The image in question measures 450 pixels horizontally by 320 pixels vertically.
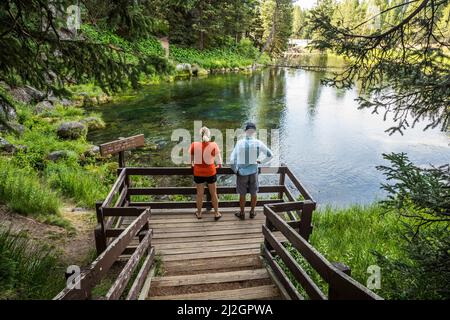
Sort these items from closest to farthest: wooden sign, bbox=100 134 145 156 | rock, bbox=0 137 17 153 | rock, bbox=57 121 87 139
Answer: wooden sign, bbox=100 134 145 156 < rock, bbox=0 137 17 153 < rock, bbox=57 121 87 139

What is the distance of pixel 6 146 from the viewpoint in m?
12.5

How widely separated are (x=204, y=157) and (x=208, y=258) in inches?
83.0

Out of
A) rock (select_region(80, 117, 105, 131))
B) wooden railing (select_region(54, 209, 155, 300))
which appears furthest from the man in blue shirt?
rock (select_region(80, 117, 105, 131))

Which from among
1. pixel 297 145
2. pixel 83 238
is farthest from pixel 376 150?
pixel 83 238

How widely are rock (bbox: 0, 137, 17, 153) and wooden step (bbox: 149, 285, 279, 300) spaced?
10.5m

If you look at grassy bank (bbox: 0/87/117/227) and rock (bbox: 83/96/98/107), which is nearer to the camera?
grassy bank (bbox: 0/87/117/227)

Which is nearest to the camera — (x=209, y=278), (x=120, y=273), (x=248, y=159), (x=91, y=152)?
(x=120, y=273)

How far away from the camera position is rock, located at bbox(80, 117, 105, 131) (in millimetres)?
18672

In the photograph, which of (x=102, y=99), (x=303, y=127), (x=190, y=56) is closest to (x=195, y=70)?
(x=190, y=56)

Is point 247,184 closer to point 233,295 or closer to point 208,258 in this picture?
point 208,258

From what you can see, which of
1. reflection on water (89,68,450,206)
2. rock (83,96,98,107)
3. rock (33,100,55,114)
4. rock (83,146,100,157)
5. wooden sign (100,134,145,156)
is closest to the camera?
wooden sign (100,134,145,156)

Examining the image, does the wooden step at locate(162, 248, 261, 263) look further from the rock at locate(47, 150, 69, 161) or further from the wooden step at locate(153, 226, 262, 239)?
the rock at locate(47, 150, 69, 161)

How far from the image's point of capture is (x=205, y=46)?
4859 cm
